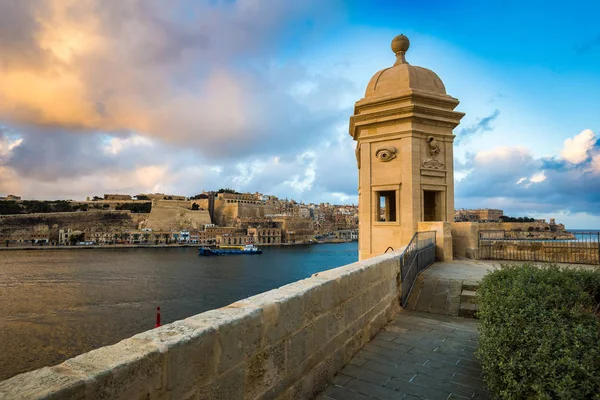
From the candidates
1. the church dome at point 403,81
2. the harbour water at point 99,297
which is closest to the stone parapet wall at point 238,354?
the church dome at point 403,81

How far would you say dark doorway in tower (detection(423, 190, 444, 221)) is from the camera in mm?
11266

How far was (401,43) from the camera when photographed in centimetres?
1172

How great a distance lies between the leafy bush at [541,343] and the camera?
2049mm

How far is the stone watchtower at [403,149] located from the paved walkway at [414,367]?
5.36 metres

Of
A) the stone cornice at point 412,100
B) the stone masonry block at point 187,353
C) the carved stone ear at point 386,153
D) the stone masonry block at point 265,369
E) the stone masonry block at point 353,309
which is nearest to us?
the stone masonry block at point 187,353

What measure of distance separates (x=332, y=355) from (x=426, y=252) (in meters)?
5.41

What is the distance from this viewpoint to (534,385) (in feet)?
6.99

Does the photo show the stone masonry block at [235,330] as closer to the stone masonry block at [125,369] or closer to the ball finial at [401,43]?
the stone masonry block at [125,369]

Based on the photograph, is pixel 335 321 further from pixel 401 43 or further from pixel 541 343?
pixel 401 43

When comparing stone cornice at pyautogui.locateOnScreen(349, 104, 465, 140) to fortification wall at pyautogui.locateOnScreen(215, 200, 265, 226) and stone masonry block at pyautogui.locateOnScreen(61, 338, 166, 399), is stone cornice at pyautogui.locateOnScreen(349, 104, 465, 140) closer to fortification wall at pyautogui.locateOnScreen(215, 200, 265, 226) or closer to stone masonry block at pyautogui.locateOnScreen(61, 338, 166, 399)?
stone masonry block at pyautogui.locateOnScreen(61, 338, 166, 399)

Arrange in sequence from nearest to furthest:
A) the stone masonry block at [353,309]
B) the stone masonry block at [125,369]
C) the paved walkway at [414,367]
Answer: the stone masonry block at [125,369], the paved walkway at [414,367], the stone masonry block at [353,309]

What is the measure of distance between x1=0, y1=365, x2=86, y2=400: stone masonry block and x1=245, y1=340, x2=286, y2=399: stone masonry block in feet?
4.05

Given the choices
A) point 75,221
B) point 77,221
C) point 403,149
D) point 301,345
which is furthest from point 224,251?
point 301,345

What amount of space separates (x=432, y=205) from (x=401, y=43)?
591 cm
